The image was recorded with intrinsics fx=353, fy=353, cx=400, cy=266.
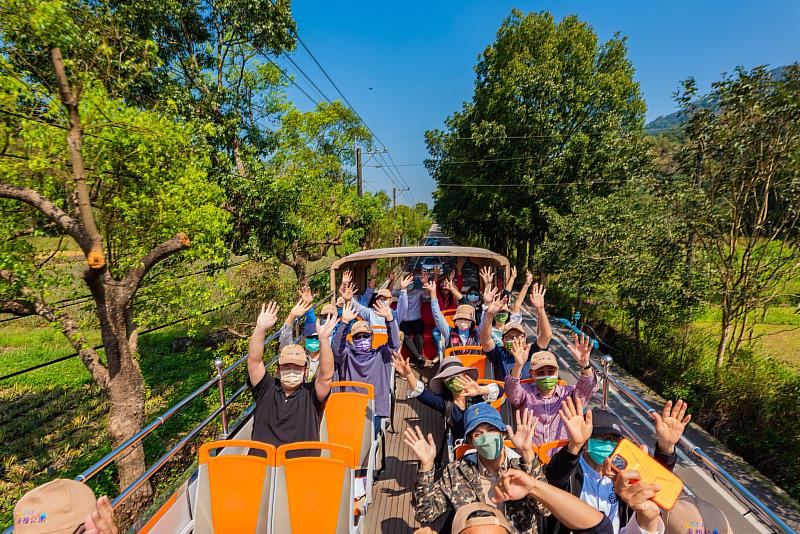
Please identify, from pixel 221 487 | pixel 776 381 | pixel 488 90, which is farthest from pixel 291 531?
pixel 488 90

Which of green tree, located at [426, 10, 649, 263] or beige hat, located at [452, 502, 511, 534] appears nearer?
beige hat, located at [452, 502, 511, 534]

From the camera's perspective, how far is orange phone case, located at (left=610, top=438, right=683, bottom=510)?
1.79 metres

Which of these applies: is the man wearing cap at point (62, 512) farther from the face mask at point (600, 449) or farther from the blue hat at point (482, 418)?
the face mask at point (600, 449)

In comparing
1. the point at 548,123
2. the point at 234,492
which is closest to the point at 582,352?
the point at 234,492

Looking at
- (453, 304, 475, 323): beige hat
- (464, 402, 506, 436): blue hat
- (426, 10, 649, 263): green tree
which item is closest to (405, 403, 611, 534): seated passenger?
(464, 402, 506, 436): blue hat

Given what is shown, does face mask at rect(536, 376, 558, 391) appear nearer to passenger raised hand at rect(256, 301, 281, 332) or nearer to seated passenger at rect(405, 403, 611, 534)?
seated passenger at rect(405, 403, 611, 534)

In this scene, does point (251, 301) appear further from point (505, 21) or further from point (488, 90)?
point (505, 21)

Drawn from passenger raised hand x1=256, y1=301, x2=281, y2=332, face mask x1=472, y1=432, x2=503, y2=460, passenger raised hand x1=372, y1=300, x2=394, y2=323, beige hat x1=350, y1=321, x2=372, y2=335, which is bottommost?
face mask x1=472, y1=432, x2=503, y2=460

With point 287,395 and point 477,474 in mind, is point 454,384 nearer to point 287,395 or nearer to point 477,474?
point 477,474

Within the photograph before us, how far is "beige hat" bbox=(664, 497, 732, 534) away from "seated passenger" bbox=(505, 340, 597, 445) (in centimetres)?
93

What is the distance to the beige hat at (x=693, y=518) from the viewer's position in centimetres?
174

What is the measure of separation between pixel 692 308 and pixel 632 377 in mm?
2136

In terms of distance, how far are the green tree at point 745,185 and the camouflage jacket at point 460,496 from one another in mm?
6611

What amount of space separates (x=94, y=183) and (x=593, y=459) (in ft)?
25.7
